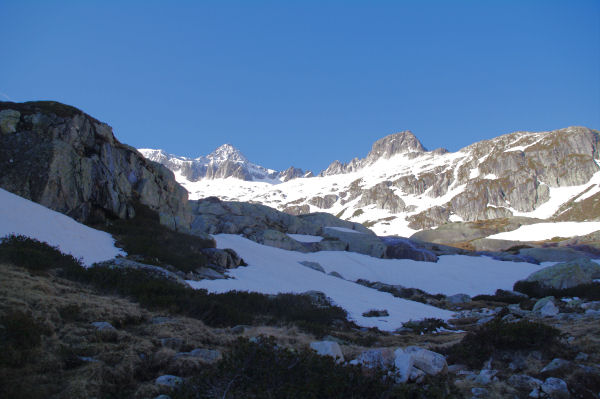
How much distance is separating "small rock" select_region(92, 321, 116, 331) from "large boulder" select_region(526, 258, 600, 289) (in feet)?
89.1

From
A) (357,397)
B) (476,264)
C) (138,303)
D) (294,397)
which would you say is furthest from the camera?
(476,264)

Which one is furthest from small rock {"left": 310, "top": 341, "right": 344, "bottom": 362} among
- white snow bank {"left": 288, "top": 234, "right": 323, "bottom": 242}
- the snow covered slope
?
white snow bank {"left": 288, "top": 234, "right": 323, "bottom": 242}

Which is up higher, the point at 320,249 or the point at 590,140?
the point at 590,140

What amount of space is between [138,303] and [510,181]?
18275 cm

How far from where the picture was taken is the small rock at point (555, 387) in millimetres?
4207

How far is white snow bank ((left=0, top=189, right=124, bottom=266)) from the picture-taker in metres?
12.0

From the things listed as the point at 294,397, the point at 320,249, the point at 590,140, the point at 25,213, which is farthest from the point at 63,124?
the point at 590,140

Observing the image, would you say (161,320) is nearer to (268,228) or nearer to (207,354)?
(207,354)

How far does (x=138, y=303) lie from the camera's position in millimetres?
8281

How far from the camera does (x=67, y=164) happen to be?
59.0ft

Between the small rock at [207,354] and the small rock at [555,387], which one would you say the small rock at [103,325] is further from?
the small rock at [555,387]

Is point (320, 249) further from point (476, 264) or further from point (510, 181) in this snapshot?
point (510, 181)

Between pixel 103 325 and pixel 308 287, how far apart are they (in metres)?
14.9

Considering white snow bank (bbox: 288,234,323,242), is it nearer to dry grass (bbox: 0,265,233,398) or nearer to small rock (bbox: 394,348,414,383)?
dry grass (bbox: 0,265,233,398)
